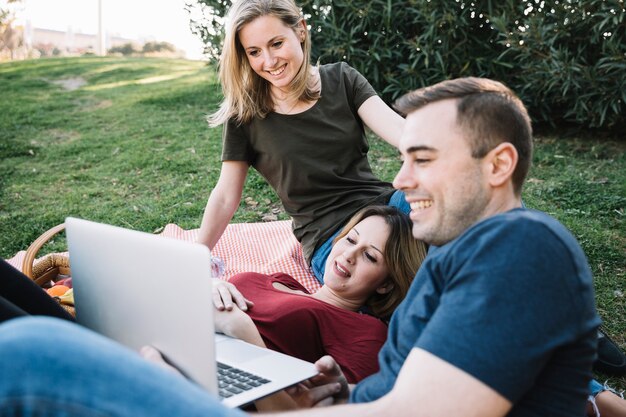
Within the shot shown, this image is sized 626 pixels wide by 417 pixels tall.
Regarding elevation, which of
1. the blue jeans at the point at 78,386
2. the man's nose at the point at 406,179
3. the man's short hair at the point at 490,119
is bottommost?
the blue jeans at the point at 78,386

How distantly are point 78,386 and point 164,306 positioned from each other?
20.4 inches

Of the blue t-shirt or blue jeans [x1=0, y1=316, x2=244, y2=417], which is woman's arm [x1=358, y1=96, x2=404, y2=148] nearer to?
the blue t-shirt

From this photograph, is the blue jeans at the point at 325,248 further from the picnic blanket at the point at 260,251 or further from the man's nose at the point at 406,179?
the man's nose at the point at 406,179

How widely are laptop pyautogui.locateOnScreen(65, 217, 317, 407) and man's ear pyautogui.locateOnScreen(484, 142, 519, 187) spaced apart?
0.81 m

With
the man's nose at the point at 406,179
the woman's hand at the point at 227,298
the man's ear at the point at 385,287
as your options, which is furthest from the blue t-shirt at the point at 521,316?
the man's ear at the point at 385,287

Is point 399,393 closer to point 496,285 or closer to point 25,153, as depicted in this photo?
point 496,285

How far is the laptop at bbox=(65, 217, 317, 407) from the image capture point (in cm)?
156

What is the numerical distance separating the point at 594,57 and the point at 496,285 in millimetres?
5466

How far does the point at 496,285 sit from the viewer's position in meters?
1.35

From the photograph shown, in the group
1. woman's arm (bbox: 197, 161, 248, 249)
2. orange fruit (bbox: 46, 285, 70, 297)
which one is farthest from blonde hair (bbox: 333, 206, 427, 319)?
orange fruit (bbox: 46, 285, 70, 297)

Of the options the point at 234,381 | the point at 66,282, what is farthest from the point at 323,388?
the point at 66,282

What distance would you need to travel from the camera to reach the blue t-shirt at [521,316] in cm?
132

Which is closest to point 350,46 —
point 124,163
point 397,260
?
point 124,163

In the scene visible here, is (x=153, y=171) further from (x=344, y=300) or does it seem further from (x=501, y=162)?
(x=501, y=162)
